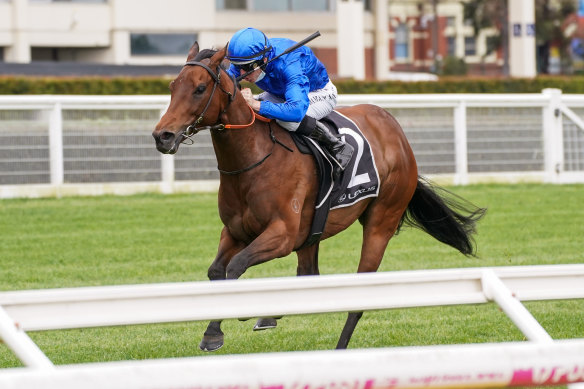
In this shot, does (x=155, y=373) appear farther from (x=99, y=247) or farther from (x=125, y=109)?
(x=125, y=109)

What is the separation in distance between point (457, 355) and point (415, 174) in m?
3.79

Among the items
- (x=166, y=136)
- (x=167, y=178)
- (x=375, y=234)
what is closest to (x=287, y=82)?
(x=166, y=136)

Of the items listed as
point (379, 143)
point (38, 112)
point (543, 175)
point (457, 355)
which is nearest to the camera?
point (457, 355)

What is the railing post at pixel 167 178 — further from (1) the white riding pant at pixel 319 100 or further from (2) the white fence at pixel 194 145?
(1) the white riding pant at pixel 319 100

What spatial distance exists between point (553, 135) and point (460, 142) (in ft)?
4.15

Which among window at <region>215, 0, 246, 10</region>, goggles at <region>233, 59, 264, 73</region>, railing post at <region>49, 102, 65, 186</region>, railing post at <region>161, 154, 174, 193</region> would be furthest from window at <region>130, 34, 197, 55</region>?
goggles at <region>233, 59, 264, 73</region>

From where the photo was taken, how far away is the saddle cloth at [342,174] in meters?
5.39

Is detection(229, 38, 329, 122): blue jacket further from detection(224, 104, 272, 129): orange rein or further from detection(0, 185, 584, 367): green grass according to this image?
detection(0, 185, 584, 367): green grass

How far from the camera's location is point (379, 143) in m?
5.94

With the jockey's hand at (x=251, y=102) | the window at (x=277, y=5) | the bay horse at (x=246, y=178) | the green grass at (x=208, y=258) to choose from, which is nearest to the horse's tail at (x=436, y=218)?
the green grass at (x=208, y=258)

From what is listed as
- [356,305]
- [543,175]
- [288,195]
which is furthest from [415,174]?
[543,175]

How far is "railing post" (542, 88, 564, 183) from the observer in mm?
12906

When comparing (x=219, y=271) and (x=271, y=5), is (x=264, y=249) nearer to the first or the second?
(x=219, y=271)

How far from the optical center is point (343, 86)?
18.0m
